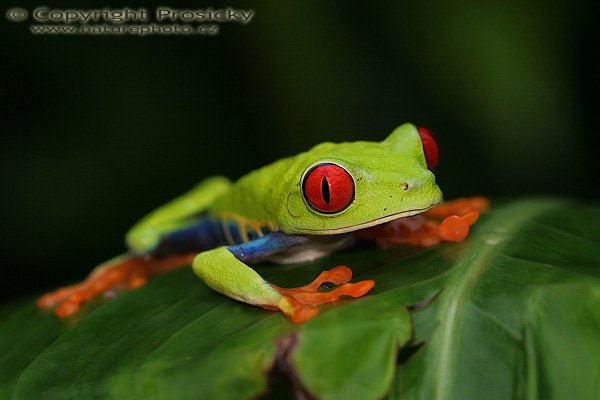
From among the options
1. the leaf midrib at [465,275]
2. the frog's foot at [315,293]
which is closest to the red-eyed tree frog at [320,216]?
the frog's foot at [315,293]

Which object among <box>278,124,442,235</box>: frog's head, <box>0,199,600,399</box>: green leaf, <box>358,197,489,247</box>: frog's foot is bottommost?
<box>0,199,600,399</box>: green leaf

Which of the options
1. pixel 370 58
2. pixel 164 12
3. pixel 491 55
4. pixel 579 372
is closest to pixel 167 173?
pixel 164 12

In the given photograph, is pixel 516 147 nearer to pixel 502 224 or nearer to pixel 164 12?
pixel 502 224

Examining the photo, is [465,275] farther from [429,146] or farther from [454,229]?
[429,146]

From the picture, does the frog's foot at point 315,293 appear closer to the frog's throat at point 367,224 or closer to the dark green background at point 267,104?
the frog's throat at point 367,224

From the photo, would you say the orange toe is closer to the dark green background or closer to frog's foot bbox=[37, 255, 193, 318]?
frog's foot bbox=[37, 255, 193, 318]

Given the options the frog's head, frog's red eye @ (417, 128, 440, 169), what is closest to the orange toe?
the frog's head

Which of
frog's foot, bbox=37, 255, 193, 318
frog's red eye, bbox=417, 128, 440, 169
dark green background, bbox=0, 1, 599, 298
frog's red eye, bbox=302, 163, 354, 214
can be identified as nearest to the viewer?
frog's red eye, bbox=302, 163, 354, 214
